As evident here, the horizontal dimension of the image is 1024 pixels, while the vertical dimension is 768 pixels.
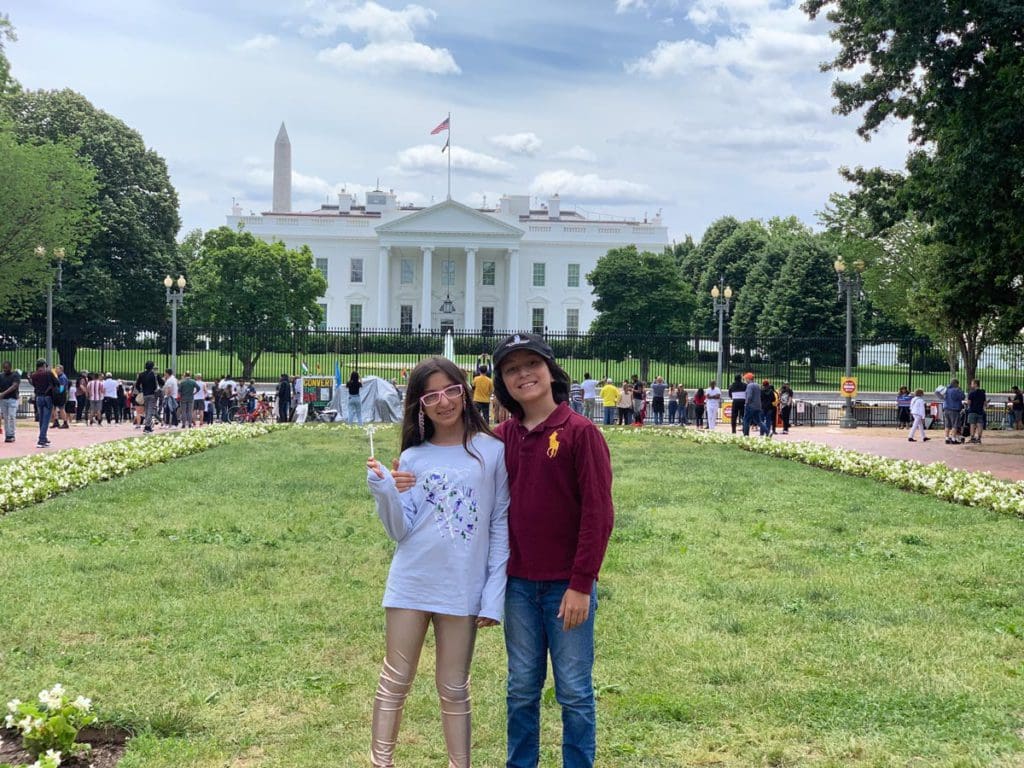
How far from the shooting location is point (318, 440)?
2008cm

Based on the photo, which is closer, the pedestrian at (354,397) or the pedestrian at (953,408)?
the pedestrian at (953,408)

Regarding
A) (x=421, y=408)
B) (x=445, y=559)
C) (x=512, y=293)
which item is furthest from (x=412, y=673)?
(x=512, y=293)

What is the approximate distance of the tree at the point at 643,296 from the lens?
57.2 metres

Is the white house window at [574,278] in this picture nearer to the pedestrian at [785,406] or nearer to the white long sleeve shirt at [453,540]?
the pedestrian at [785,406]

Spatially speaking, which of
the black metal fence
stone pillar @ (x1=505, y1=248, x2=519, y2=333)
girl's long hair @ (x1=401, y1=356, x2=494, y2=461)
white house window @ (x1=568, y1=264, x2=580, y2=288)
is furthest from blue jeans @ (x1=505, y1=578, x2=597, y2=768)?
white house window @ (x1=568, y1=264, x2=580, y2=288)

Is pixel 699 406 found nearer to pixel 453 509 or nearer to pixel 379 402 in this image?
pixel 379 402

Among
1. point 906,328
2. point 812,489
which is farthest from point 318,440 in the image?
point 906,328

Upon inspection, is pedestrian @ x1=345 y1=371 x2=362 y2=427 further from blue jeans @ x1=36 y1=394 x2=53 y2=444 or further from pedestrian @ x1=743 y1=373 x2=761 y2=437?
pedestrian @ x1=743 y1=373 x2=761 y2=437

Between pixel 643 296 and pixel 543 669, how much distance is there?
A: 54.9 m

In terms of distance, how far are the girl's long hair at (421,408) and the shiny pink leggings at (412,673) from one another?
609 mm

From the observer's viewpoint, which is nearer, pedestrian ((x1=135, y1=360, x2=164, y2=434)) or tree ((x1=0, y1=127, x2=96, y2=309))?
pedestrian ((x1=135, y1=360, x2=164, y2=434))

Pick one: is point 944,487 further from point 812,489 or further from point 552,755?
point 552,755

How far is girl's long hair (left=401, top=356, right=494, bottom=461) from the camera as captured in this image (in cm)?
360

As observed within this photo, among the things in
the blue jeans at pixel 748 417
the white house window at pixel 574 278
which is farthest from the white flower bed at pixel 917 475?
the white house window at pixel 574 278
